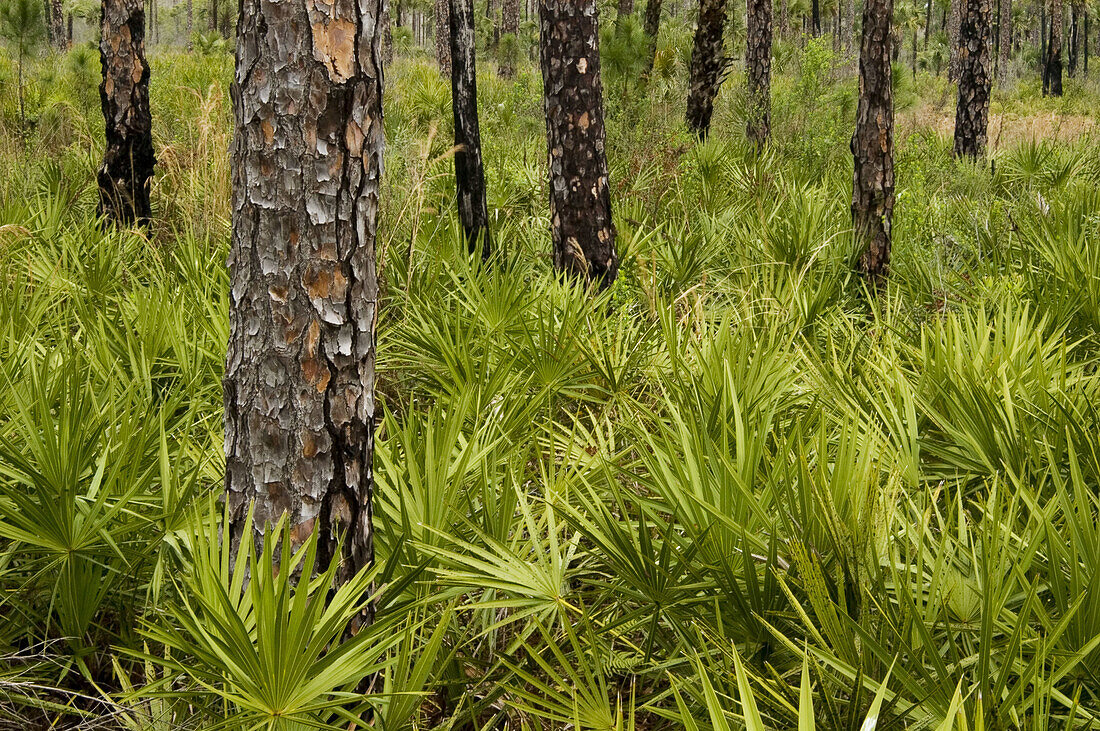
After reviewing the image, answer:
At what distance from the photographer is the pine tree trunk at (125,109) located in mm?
5852

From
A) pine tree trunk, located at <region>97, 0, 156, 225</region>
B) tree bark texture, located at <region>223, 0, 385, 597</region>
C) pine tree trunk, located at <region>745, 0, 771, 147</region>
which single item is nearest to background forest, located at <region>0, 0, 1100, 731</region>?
tree bark texture, located at <region>223, 0, 385, 597</region>

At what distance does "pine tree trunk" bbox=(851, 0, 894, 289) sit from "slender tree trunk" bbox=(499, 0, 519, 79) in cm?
1317

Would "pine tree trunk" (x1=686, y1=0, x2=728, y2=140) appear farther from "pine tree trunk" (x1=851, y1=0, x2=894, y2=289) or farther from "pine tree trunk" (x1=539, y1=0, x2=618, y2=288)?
"pine tree trunk" (x1=539, y1=0, x2=618, y2=288)

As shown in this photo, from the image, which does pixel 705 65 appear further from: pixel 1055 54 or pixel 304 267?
pixel 1055 54

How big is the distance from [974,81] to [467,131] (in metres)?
7.34

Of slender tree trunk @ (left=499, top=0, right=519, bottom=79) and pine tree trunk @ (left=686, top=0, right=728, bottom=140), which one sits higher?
slender tree trunk @ (left=499, top=0, right=519, bottom=79)

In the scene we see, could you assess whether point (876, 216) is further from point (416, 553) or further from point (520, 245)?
point (416, 553)

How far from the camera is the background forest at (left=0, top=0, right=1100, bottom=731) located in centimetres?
175

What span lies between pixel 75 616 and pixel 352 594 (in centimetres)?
91

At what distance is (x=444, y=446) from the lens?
2553 mm

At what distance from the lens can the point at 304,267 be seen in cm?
190

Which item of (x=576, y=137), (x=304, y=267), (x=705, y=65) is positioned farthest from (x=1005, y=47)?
(x=304, y=267)

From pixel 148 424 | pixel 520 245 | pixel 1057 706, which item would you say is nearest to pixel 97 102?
pixel 520 245

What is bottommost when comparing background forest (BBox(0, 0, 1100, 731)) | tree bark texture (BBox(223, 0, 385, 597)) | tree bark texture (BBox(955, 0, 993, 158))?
background forest (BBox(0, 0, 1100, 731))
